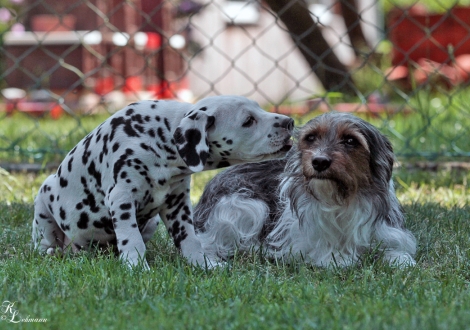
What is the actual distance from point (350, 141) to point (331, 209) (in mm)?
378

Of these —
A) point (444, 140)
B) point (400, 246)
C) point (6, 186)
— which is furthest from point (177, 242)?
point (444, 140)

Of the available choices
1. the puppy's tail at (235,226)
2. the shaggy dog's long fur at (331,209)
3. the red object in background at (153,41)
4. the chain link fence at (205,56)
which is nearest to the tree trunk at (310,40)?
the chain link fence at (205,56)

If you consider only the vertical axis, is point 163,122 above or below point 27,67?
above

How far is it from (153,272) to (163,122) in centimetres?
77

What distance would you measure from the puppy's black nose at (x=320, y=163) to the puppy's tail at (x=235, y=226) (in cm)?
85

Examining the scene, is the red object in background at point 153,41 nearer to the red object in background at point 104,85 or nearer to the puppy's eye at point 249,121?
the red object in background at point 104,85

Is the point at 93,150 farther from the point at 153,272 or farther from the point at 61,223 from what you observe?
the point at 153,272

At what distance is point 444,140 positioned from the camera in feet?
23.0

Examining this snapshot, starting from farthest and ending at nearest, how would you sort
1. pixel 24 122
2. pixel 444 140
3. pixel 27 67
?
pixel 27 67, pixel 24 122, pixel 444 140

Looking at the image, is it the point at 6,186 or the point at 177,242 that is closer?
the point at 177,242

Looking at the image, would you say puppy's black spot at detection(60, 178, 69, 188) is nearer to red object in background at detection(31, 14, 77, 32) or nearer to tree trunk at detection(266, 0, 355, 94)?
tree trunk at detection(266, 0, 355, 94)

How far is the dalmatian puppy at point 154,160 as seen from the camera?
349cm

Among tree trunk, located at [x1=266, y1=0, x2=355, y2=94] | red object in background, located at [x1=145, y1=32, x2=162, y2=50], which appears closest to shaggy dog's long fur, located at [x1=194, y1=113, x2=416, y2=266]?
tree trunk, located at [x1=266, y1=0, x2=355, y2=94]

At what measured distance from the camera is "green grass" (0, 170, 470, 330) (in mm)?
2611
